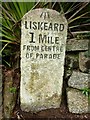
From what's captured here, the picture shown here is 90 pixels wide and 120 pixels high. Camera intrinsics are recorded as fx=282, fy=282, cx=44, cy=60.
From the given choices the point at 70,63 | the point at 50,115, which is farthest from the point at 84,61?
the point at 50,115

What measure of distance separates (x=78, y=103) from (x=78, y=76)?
0.22m

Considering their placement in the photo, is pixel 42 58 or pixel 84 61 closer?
pixel 42 58

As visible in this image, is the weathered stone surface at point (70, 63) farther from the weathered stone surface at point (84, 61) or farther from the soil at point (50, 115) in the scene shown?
the soil at point (50, 115)

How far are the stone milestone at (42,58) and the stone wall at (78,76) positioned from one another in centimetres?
11

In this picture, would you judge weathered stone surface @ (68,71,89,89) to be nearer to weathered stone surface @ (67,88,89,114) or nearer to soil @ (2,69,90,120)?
weathered stone surface @ (67,88,89,114)

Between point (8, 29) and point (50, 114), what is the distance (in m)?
0.78

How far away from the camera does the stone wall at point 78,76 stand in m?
2.26

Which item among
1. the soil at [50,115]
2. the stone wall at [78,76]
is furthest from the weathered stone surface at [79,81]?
the soil at [50,115]

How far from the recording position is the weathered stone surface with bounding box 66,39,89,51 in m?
2.30

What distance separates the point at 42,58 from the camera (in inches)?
85.4

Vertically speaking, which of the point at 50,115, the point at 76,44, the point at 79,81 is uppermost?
the point at 76,44

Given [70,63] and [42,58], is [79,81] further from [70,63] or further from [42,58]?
[42,58]

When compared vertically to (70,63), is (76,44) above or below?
above

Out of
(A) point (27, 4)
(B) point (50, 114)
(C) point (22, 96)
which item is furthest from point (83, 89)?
(A) point (27, 4)
